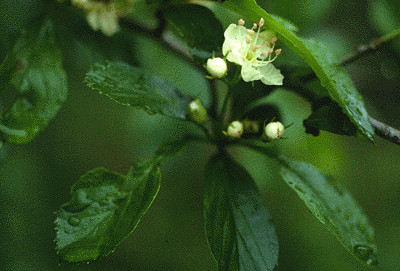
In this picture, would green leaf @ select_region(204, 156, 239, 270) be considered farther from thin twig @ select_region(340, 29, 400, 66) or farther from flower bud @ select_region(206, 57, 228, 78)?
thin twig @ select_region(340, 29, 400, 66)

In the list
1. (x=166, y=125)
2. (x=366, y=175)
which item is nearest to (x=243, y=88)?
(x=166, y=125)

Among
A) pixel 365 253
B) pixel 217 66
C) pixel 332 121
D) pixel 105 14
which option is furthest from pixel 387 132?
pixel 105 14

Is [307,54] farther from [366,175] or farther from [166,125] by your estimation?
[366,175]

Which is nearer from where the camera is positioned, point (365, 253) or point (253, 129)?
point (365, 253)

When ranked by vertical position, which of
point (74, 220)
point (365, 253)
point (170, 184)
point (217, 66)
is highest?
point (217, 66)

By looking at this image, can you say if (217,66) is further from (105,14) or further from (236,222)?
(105,14)

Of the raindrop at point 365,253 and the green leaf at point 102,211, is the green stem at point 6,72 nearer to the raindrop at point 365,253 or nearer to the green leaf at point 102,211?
the green leaf at point 102,211
